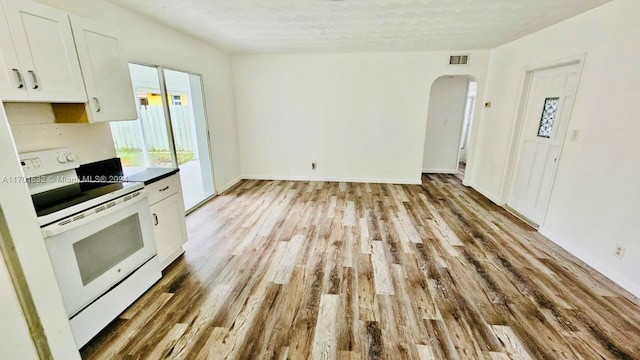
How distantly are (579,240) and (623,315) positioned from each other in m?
0.96

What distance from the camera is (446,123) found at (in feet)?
20.1

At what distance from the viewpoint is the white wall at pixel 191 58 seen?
8.23 feet

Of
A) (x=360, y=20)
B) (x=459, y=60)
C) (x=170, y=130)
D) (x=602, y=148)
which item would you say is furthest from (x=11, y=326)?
(x=459, y=60)

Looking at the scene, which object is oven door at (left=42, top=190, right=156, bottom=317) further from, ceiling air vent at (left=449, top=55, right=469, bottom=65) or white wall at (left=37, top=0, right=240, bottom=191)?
ceiling air vent at (left=449, top=55, right=469, bottom=65)

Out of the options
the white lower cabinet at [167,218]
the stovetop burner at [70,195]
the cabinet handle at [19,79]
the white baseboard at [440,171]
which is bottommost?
the white baseboard at [440,171]

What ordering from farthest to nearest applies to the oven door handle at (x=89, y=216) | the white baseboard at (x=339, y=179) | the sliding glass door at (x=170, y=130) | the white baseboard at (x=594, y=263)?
the white baseboard at (x=339, y=179), the sliding glass door at (x=170, y=130), the white baseboard at (x=594, y=263), the oven door handle at (x=89, y=216)

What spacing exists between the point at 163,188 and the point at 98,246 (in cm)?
81

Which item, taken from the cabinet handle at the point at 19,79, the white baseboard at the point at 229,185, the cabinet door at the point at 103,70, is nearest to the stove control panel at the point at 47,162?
the cabinet door at the point at 103,70

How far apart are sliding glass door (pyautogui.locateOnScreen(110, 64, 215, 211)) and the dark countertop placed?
346 millimetres

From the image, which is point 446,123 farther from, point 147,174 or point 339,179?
point 147,174

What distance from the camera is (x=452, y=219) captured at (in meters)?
3.77

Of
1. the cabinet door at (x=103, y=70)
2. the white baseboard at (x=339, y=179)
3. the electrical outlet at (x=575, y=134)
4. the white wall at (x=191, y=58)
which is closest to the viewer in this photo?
the cabinet door at (x=103, y=70)

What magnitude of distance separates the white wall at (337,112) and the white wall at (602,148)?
6.61 ft

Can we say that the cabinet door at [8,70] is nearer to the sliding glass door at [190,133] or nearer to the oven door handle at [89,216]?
the oven door handle at [89,216]
